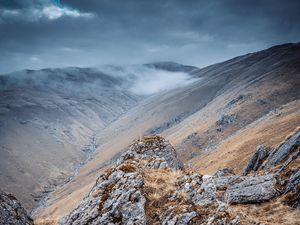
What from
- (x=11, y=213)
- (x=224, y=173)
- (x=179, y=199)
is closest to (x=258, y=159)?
(x=224, y=173)

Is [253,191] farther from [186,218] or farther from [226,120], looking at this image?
[226,120]

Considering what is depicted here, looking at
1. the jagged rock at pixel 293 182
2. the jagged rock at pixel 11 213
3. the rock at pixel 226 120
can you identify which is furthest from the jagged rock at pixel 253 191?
the rock at pixel 226 120

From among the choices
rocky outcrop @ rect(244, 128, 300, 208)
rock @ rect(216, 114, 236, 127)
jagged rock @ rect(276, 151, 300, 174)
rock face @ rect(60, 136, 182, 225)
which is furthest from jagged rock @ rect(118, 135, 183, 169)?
rock @ rect(216, 114, 236, 127)

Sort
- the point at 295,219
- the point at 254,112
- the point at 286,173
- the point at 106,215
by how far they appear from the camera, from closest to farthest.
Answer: the point at 106,215 < the point at 295,219 < the point at 286,173 < the point at 254,112

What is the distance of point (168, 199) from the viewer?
1691 cm

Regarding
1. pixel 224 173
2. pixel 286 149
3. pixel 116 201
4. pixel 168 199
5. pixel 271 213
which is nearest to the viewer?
pixel 168 199

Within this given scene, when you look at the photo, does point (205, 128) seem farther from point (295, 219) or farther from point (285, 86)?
point (295, 219)

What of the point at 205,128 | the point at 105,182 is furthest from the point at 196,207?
the point at 205,128

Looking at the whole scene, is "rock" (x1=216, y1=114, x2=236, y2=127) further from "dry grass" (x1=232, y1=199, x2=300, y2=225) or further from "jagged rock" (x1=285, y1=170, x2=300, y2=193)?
"dry grass" (x1=232, y1=199, x2=300, y2=225)

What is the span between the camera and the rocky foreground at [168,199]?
15.5 meters

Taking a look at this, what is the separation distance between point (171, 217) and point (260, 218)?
24.5ft

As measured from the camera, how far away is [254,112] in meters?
157

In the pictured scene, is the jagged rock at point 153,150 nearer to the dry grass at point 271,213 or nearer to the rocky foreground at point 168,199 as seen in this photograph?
the rocky foreground at point 168,199

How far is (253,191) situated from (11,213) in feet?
60.1
